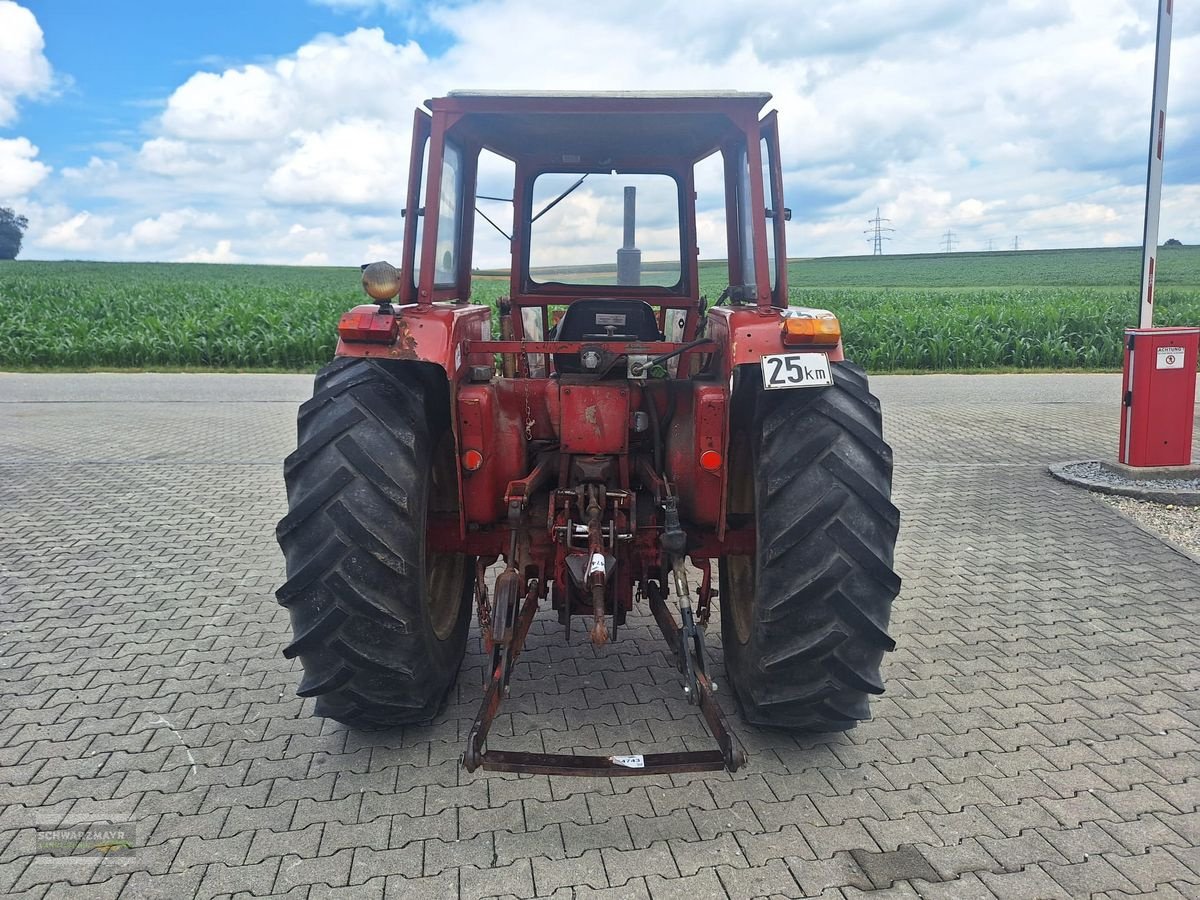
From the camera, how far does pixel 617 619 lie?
3.60 meters

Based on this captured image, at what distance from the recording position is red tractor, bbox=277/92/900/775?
10.1 ft

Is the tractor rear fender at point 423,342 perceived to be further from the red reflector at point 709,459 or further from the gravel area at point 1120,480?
the gravel area at point 1120,480

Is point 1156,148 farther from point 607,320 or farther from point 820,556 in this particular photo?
point 820,556

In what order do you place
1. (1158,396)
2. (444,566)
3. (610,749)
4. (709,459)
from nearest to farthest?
(709,459), (610,749), (444,566), (1158,396)

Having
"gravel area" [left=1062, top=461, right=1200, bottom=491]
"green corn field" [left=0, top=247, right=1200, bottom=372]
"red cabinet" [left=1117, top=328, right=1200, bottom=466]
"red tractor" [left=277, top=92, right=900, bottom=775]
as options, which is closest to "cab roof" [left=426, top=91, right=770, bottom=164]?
"red tractor" [left=277, top=92, right=900, bottom=775]

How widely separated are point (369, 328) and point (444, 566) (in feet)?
3.97

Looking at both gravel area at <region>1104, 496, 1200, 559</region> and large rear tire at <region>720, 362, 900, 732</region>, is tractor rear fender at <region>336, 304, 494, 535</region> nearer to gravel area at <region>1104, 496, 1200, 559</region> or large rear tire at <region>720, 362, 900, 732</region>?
large rear tire at <region>720, 362, 900, 732</region>

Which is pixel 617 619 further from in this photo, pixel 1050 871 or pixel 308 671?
pixel 1050 871

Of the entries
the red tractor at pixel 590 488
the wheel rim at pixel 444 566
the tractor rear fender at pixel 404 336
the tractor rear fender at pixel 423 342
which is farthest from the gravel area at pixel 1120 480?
the tractor rear fender at pixel 404 336

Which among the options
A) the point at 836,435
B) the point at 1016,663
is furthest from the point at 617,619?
the point at 1016,663

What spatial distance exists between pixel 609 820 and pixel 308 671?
1.10 metres

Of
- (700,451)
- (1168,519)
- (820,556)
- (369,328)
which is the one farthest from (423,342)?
(1168,519)

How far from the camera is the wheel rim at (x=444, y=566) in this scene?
3.66m

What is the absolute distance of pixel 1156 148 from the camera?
291 inches
